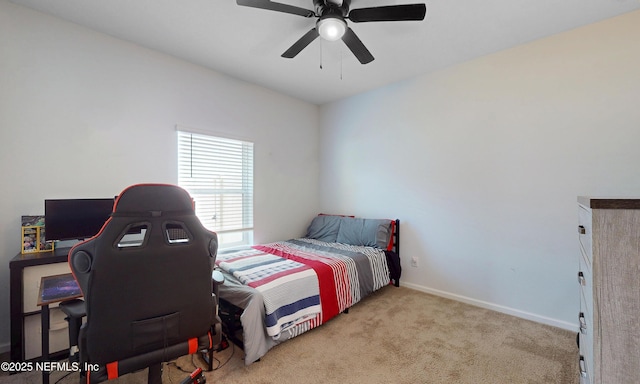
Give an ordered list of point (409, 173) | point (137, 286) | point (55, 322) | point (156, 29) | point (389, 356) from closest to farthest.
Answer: point (137, 286) → point (55, 322) → point (389, 356) → point (156, 29) → point (409, 173)

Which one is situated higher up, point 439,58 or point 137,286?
point 439,58

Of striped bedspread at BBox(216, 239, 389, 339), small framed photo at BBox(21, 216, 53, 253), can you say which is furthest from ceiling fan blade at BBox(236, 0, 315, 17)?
small framed photo at BBox(21, 216, 53, 253)

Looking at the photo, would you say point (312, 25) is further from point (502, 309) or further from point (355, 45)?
point (502, 309)

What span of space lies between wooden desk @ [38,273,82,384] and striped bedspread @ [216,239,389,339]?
1060 millimetres

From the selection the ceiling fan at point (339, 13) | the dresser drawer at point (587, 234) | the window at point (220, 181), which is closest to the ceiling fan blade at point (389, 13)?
the ceiling fan at point (339, 13)

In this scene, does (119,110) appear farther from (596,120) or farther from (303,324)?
(596,120)

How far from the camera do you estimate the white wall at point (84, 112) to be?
204 centimetres

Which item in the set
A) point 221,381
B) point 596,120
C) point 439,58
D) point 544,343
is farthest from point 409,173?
point 221,381

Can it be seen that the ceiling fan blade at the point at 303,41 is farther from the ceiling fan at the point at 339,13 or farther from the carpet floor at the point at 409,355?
the carpet floor at the point at 409,355

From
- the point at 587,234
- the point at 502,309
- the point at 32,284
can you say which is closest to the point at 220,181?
the point at 32,284

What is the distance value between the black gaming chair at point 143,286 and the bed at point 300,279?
686 mm

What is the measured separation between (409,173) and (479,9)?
1.81 m

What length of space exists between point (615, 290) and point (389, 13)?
72.2 inches

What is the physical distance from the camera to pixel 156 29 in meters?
2.35
